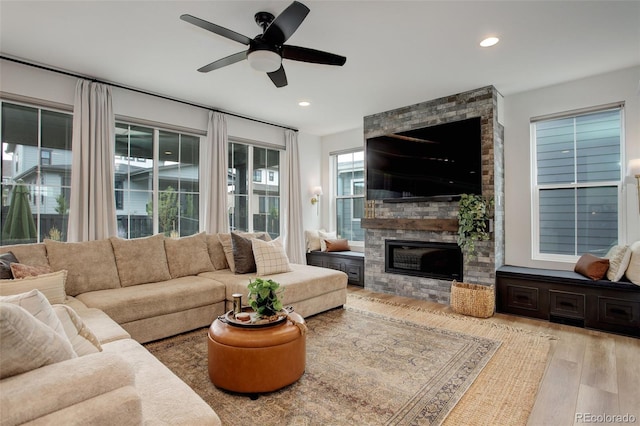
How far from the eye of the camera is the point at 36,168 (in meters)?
3.63

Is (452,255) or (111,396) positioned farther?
(452,255)

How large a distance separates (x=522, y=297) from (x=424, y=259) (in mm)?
1238

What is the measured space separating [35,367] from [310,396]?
1558mm

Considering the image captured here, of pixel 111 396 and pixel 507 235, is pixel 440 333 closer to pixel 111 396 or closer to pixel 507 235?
pixel 507 235

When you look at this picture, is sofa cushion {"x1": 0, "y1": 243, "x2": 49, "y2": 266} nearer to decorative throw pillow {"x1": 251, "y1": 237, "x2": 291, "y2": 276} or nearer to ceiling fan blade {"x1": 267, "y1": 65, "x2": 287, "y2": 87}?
decorative throw pillow {"x1": 251, "y1": 237, "x2": 291, "y2": 276}

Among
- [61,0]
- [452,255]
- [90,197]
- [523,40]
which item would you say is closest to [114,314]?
[90,197]

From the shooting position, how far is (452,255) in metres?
4.41

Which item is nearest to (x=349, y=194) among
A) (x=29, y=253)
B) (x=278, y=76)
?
(x=278, y=76)

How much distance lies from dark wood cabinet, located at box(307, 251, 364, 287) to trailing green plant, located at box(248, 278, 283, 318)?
125 inches

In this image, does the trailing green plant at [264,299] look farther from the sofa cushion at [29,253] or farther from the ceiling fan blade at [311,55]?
the sofa cushion at [29,253]

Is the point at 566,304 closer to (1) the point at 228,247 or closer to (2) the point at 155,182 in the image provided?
(1) the point at 228,247

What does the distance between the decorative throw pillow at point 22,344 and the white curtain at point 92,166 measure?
307 cm

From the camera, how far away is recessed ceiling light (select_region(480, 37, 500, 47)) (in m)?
2.99

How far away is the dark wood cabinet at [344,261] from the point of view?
548cm
